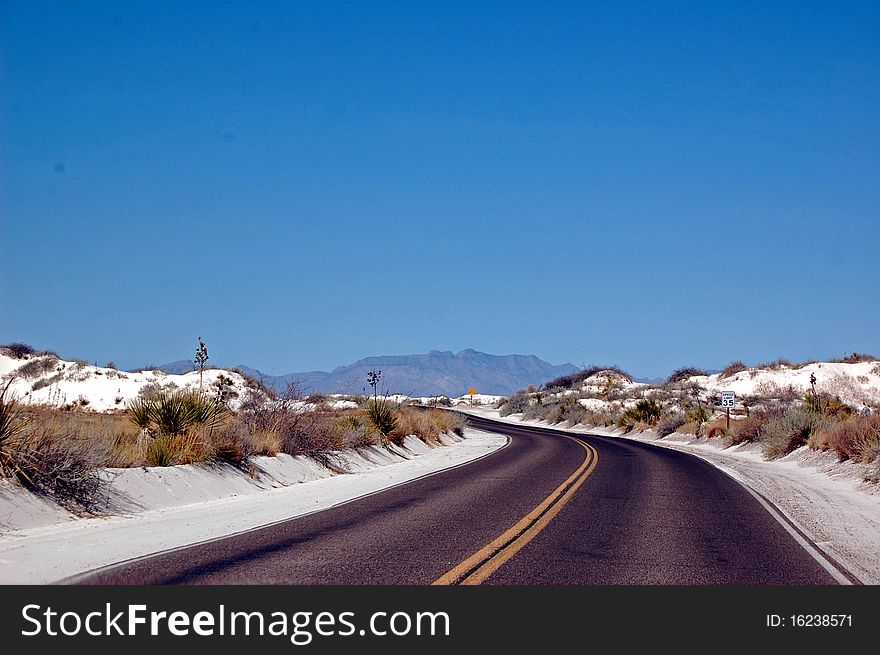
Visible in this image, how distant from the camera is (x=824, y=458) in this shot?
22984 mm

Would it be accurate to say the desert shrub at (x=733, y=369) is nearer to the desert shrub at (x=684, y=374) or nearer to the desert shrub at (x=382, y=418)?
the desert shrub at (x=684, y=374)

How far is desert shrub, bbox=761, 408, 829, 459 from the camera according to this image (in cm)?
2657

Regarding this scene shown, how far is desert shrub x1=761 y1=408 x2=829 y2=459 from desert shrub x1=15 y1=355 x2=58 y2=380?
1828 inches

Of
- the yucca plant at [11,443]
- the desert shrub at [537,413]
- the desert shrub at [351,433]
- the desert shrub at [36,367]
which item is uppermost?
the desert shrub at [36,367]

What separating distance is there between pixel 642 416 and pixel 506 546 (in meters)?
43.4

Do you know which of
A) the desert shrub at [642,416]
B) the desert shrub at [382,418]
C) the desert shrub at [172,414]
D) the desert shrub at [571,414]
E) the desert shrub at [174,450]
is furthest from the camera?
the desert shrub at [571,414]

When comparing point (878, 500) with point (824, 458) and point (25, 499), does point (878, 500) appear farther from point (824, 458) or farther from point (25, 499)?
point (25, 499)

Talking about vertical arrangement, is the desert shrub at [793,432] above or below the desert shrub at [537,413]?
above

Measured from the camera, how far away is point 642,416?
51000 millimetres

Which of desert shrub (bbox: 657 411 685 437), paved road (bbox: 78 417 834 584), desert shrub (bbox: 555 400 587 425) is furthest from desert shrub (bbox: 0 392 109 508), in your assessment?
desert shrub (bbox: 555 400 587 425)

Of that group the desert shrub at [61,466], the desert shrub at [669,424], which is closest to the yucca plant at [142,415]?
the desert shrub at [61,466]

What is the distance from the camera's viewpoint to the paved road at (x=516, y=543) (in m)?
7.94

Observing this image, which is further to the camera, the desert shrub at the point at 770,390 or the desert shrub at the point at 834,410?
the desert shrub at the point at 770,390

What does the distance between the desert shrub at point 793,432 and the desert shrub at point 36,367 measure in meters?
46.4
